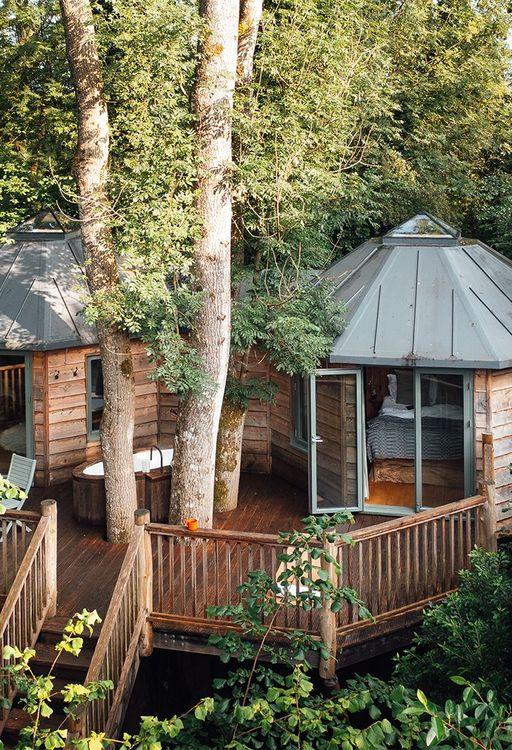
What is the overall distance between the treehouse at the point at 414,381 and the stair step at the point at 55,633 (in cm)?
336

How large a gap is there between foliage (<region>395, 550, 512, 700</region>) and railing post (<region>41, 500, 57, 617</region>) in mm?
3011

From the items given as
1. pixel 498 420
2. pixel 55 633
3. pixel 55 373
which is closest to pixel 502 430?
pixel 498 420

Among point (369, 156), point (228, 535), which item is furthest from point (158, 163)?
point (369, 156)

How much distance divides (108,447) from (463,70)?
9381 mm

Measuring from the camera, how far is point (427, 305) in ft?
31.3

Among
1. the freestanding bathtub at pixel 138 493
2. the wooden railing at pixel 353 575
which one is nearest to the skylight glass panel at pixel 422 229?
the wooden railing at pixel 353 575

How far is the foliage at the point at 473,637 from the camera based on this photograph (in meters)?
5.88

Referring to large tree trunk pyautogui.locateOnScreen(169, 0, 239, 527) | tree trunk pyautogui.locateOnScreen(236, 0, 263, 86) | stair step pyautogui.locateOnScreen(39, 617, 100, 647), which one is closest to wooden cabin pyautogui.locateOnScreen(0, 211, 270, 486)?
large tree trunk pyautogui.locateOnScreen(169, 0, 239, 527)

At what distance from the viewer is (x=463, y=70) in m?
14.1

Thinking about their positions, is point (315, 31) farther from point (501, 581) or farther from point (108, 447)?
point (501, 581)

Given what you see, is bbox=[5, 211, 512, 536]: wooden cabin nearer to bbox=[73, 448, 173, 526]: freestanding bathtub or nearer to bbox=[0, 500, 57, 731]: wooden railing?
bbox=[73, 448, 173, 526]: freestanding bathtub

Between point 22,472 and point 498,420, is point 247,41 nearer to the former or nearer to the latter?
point 498,420

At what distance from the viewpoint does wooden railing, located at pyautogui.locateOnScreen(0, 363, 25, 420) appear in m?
12.0

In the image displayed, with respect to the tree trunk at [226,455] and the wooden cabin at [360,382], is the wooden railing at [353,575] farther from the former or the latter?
the tree trunk at [226,455]
